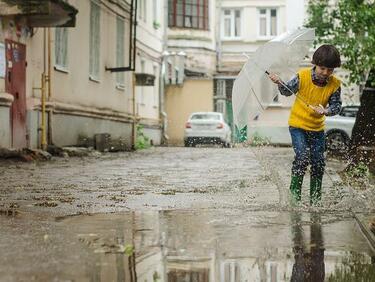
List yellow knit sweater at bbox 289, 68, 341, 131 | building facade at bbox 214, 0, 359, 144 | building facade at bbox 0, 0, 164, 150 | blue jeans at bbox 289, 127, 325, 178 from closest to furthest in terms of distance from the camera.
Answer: yellow knit sweater at bbox 289, 68, 341, 131
blue jeans at bbox 289, 127, 325, 178
building facade at bbox 0, 0, 164, 150
building facade at bbox 214, 0, 359, 144

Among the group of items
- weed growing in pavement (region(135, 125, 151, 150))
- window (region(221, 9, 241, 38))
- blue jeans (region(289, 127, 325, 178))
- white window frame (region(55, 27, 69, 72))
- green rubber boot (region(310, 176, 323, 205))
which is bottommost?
weed growing in pavement (region(135, 125, 151, 150))

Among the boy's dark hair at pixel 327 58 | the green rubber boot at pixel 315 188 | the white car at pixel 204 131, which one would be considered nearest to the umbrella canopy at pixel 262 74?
the boy's dark hair at pixel 327 58

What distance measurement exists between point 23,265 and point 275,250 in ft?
5.25

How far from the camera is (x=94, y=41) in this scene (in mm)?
24016

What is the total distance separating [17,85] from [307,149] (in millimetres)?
11050

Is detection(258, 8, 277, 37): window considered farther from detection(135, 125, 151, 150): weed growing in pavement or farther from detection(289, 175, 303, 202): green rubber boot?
detection(289, 175, 303, 202): green rubber boot

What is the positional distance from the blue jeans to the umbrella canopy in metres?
0.47

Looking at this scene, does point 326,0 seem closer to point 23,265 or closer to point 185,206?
point 185,206

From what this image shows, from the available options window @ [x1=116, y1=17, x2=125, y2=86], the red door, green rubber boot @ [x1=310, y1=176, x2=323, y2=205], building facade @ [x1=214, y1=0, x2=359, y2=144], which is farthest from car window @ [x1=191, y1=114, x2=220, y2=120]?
green rubber boot @ [x1=310, y1=176, x2=323, y2=205]

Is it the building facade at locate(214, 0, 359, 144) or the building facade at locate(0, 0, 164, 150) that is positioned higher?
the building facade at locate(214, 0, 359, 144)

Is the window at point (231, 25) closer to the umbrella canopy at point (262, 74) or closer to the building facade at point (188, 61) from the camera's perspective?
the building facade at point (188, 61)

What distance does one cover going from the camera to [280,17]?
1796 inches

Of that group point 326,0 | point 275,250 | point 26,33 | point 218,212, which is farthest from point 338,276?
point 326,0

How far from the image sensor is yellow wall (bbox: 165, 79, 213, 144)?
42.2 m
